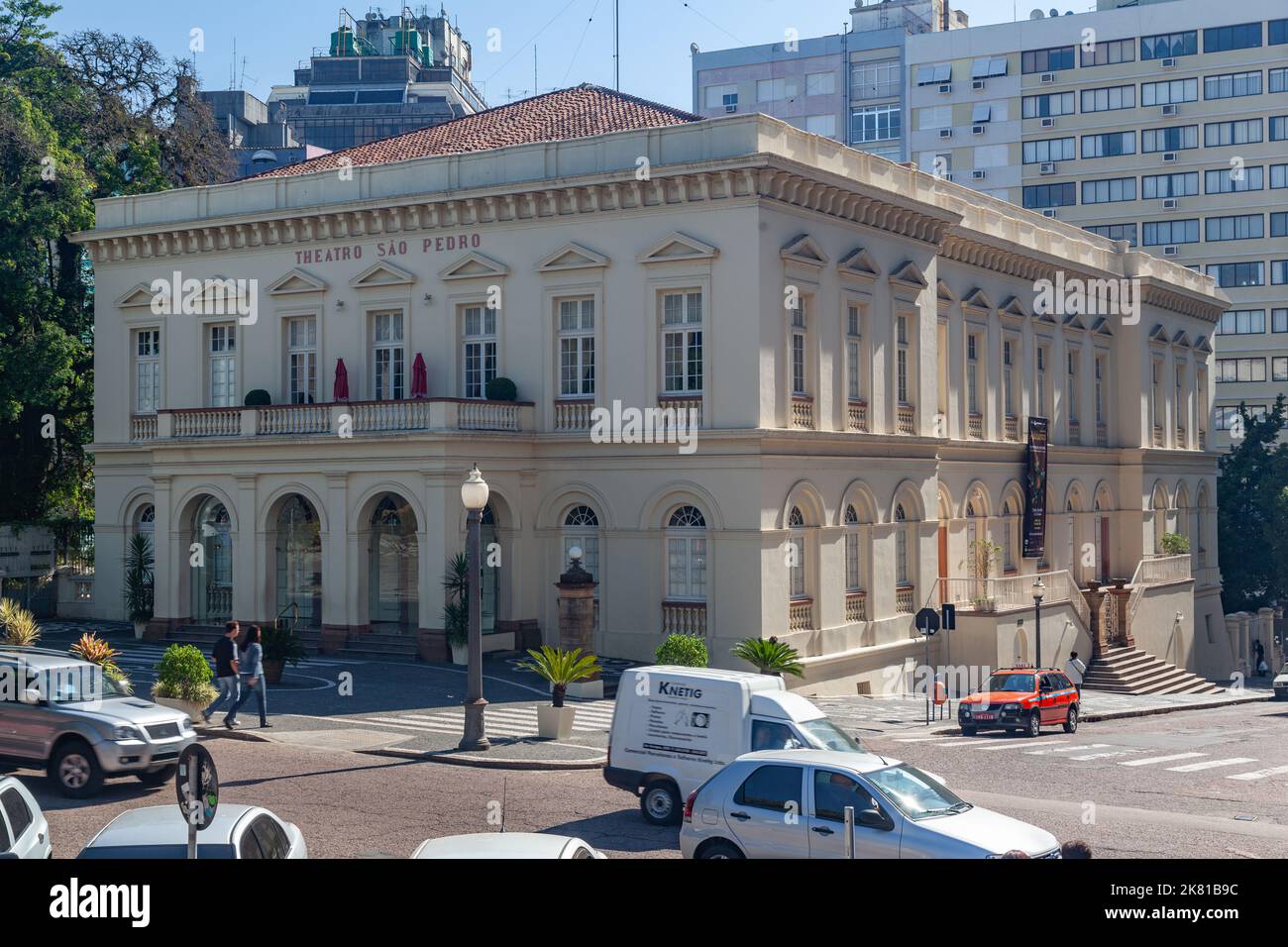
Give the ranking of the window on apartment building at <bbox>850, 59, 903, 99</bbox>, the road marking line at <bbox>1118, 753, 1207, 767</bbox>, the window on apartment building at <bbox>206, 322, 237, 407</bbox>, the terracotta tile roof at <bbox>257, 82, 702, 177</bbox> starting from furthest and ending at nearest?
the window on apartment building at <bbox>850, 59, 903, 99</bbox> < the window on apartment building at <bbox>206, 322, 237, 407</bbox> < the terracotta tile roof at <bbox>257, 82, 702, 177</bbox> < the road marking line at <bbox>1118, 753, 1207, 767</bbox>

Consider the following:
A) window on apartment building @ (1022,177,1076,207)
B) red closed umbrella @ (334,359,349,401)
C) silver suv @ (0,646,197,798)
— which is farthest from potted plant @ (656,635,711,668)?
window on apartment building @ (1022,177,1076,207)

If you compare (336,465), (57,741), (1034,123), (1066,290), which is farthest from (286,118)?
(57,741)

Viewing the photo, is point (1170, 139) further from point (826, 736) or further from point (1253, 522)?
point (826, 736)

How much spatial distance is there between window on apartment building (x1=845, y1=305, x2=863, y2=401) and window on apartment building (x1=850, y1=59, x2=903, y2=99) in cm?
6618

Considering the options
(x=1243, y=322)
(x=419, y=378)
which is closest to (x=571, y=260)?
(x=419, y=378)

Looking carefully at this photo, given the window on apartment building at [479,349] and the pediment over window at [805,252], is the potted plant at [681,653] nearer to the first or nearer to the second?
the pediment over window at [805,252]

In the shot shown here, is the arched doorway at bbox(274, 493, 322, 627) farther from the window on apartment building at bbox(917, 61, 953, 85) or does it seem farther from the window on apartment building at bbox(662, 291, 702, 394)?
the window on apartment building at bbox(917, 61, 953, 85)

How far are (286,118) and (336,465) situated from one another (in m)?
87.5

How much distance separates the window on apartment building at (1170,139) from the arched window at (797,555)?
→ 63769 millimetres

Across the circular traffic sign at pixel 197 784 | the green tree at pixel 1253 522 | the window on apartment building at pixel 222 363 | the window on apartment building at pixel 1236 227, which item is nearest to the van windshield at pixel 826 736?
the circular traffic sign at pixel 197 784

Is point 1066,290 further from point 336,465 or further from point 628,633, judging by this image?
point 336,465

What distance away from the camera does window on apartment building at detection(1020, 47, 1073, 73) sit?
301 feet

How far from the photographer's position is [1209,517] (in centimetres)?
6475

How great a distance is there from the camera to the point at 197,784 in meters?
10.6
